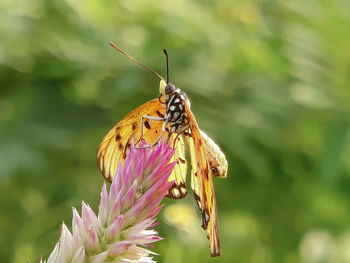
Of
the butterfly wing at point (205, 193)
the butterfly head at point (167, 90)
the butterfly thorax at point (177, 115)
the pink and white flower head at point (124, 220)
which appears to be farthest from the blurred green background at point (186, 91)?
the pink and white flower head at point (124, 220)

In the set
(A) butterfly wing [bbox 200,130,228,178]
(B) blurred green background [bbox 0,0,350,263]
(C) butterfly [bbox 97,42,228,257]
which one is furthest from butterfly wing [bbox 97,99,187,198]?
(B) blurred green background [bbox 0,0,350,263]

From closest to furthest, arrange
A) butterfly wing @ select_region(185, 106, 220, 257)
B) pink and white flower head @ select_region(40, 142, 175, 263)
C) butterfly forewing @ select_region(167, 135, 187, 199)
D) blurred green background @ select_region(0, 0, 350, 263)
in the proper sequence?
pink and white flower head @ select_region(40, 142, 175, 263), butterfly wing @ select_region(185, 106, 220, 257), butterfly forewing @ select_region(167, 135, 187, 199), blurred green background @ select_region(0, 0, 350, 263)

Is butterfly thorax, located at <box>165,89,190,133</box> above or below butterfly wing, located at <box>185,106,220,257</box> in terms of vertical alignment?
above

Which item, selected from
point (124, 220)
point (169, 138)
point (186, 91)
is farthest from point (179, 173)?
point (186, 91)

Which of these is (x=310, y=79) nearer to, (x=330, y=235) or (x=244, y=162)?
(x=244, y=162)

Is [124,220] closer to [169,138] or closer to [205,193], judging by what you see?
[205,193]

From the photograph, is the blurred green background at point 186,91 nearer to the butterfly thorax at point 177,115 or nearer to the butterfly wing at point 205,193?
the butterfly thorax at point 177,115

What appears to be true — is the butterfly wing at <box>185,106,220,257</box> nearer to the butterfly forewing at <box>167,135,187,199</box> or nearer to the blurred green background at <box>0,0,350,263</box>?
the butterfly forewing at <box>167,135,187,199</box>
